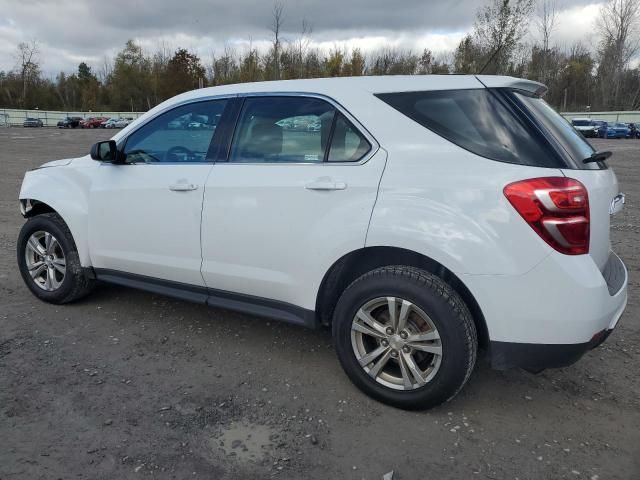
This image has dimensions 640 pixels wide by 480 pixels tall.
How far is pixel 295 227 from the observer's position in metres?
3.05

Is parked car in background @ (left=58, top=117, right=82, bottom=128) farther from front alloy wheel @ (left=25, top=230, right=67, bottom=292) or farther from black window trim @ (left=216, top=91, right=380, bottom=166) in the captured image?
black window trim @ (left=216, top=91, right=380, bottom=166)

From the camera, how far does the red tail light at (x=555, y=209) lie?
244 cm

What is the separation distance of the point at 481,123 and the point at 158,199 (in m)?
2.22

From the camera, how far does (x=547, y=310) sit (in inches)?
97.6

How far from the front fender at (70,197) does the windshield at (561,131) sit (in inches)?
128

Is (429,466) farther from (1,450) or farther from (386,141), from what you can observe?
(1,450)

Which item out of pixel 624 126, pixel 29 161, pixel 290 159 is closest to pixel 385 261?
pixel 290 159

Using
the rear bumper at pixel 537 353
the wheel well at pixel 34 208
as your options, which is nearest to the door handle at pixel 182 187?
the wheel well at pixel 34 208

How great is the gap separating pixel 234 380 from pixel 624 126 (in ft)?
153

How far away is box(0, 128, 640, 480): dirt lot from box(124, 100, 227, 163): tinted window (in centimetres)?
134

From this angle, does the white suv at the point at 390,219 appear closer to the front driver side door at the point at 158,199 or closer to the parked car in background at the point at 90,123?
the front driver side door at the point at 158,199

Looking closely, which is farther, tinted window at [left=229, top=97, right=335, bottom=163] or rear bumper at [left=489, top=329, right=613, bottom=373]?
tinted window at [left=229, top=97, right=335, bottom=163]

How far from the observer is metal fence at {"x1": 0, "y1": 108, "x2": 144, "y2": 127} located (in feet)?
196

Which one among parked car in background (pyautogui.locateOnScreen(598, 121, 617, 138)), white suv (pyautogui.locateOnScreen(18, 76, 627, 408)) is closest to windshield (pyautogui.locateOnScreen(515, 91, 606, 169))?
white suv (pyautogui.locateOnScreen(18, 76, 627, 408))
